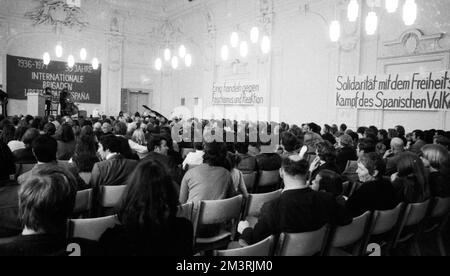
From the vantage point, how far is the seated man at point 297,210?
221 cm

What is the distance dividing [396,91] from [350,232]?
7.65 metres

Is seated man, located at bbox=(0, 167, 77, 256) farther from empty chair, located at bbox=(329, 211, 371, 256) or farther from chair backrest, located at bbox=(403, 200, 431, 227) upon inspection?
chair backrest, located at bbox=(403, 200, 431, 227)

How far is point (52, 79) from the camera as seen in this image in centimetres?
1569

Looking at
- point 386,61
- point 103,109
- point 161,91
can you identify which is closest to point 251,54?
point 386,61

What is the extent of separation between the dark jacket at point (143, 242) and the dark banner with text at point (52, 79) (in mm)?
15408

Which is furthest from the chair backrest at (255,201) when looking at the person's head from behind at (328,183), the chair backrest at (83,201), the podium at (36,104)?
the podium at (36,104)

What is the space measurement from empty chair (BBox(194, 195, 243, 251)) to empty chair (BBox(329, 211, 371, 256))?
0.80 meters

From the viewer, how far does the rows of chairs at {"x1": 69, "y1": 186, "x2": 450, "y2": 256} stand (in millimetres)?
2152

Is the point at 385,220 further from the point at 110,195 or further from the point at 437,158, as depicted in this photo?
the point at 110,195

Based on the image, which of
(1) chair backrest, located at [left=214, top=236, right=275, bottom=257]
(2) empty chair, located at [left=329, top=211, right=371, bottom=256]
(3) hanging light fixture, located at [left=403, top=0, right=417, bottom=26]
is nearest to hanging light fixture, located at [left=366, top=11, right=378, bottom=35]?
(3) hanging light fixture, located at [left=403, top=0, right=417, bottom=26]

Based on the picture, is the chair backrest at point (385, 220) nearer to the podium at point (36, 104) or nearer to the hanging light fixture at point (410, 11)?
the hanging light fixture at point (410, 11)

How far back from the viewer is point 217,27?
49.2 ft

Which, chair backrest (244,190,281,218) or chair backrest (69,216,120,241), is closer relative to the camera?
chair backrest (69,216,120,241)
